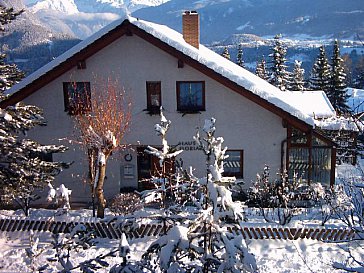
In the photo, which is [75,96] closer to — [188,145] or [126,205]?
[188,145]

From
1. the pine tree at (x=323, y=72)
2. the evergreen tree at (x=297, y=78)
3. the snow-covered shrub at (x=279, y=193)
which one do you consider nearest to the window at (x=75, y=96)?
the snow-covered shrub at (x=279, y=193)

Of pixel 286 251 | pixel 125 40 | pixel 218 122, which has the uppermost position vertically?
pixel 125 40

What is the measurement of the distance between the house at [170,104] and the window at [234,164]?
1.6 inches

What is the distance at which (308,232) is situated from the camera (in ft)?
42.9

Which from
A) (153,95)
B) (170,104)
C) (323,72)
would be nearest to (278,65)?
(323,72)

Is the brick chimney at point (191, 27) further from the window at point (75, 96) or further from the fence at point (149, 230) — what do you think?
the fence at point (149, 230)

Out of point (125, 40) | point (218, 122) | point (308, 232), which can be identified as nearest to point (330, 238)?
point (308, 232)

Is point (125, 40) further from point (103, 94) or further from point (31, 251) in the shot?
point (31, 251)

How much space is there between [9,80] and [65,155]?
5.61 m

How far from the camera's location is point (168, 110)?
1742 centimetres

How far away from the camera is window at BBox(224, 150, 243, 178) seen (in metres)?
17.5

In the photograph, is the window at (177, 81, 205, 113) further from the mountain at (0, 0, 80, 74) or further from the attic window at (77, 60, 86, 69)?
the mountain at (0, 0, 80, 74)

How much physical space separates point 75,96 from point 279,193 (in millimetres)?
8888

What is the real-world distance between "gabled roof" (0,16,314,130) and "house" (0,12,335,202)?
4 centimetres
